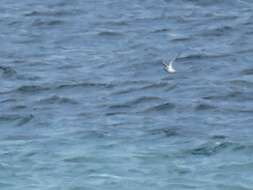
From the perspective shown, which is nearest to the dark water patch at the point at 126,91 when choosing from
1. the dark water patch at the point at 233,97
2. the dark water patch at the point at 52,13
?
the dark water patch at the point at 233,97

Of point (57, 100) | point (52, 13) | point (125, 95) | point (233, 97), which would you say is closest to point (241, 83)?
point (233, 97)

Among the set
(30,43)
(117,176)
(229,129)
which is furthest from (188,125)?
(30,43)

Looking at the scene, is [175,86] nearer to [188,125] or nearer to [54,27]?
[188,125]

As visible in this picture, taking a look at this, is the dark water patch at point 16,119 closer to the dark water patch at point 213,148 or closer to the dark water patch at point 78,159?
the dark water patch at point 78,159

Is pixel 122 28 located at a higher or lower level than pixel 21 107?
higher

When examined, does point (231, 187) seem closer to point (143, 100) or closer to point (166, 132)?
point (166, 132)

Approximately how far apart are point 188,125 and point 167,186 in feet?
10.6

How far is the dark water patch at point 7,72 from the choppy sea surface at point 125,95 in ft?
0.08

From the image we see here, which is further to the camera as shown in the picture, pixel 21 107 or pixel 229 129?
pixel 21 107

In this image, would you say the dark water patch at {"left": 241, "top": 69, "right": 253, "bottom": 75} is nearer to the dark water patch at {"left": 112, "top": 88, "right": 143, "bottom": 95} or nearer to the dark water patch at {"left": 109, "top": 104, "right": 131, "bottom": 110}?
the dark water patch at {"left": 112, "top": 88, "right": 143, "bottom": 95}

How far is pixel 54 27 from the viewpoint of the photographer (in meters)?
29.4

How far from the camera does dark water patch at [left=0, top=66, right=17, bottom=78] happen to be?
973 inches

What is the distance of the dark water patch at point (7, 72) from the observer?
24.7 meters

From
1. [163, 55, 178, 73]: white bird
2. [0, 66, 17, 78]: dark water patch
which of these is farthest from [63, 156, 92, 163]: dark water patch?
[0, 66, 17, 78]: dark water patch
